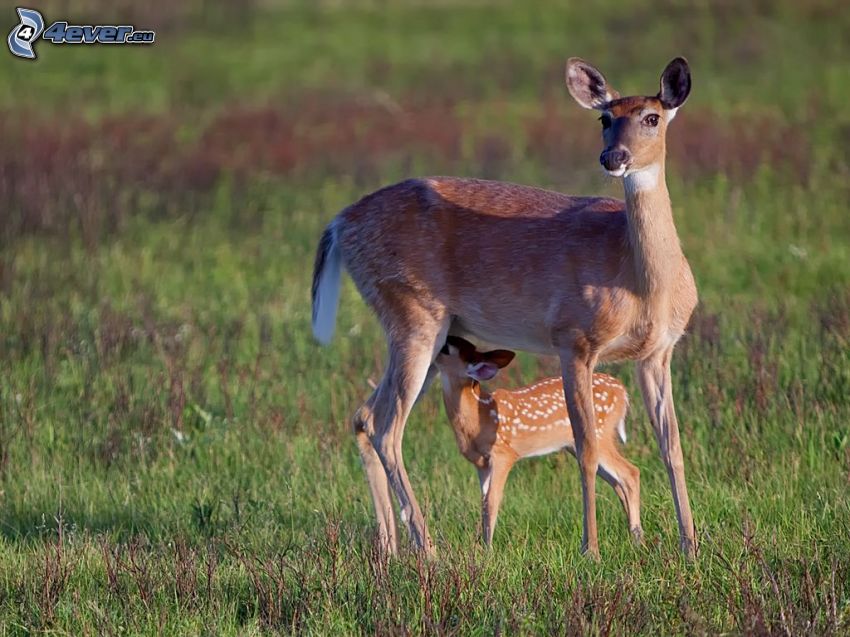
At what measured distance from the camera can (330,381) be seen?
826 centimetres

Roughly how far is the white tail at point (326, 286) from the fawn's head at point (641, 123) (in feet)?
5.37

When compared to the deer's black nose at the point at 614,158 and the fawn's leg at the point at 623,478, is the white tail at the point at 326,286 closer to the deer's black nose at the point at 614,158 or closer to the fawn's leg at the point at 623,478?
the fawn's leg at the point at 623,478

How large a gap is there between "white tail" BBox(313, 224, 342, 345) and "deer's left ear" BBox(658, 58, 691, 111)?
184 centimetres

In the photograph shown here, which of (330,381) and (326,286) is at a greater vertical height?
(326,286)

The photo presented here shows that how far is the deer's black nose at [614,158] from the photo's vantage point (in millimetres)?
5691

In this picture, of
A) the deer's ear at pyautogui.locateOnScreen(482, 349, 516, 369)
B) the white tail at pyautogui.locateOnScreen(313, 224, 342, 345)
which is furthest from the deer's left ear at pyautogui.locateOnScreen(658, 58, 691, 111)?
the white tail at pyautogui.locateOnScreen(313, 224, 342, 345)

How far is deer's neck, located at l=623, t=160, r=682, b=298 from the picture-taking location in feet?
19.5

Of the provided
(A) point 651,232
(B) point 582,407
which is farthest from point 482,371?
(A) point 651,232

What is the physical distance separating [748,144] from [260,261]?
5.56 meters

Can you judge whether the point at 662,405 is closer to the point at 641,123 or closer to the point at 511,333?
the point at 511,333

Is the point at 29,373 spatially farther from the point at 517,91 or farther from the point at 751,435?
→ the point at 517,91

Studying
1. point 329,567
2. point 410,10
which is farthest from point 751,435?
point 410,10

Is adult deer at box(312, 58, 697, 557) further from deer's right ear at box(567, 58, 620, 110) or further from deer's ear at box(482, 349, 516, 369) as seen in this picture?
deer's ear at box(482, 349, 516, 369)

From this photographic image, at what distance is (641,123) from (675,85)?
0.80 ft
